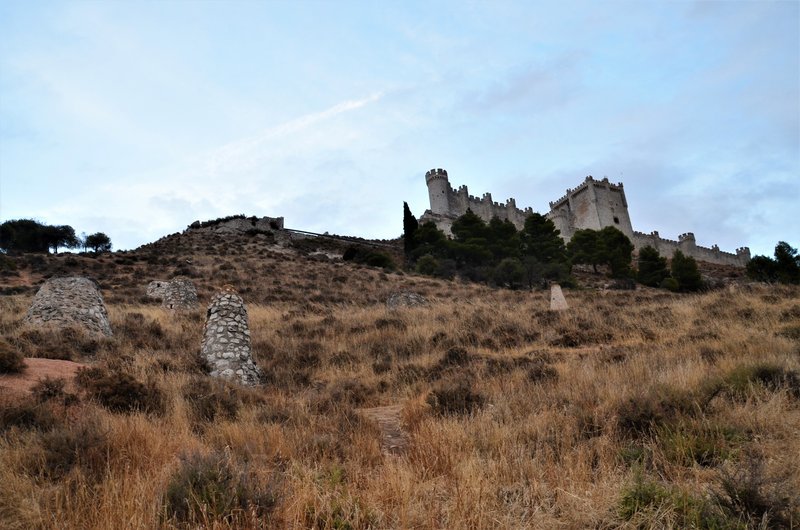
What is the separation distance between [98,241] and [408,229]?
33478 millimetres

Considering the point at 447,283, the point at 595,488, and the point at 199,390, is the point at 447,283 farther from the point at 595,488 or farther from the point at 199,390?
the point at 595,488

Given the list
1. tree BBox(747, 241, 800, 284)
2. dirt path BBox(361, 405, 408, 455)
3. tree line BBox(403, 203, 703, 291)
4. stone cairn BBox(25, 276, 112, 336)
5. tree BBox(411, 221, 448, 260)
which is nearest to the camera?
dirt path BBox(361, 405, 408, 455)

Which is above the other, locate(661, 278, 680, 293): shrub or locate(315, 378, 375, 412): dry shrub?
locate(661, 278, 680, 293): shrub

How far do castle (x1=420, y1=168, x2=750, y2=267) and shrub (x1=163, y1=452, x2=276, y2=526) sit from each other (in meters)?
66.1

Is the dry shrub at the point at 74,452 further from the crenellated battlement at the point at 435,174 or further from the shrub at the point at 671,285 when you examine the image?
the crenellated battlement at the point at 435,174

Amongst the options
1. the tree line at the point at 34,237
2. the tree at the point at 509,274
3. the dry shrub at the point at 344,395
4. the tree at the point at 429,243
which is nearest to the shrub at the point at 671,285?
the tree at the point at 509,274

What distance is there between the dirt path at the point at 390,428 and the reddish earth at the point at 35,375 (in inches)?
157

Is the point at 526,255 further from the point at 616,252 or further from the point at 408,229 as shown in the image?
the point at 408,229

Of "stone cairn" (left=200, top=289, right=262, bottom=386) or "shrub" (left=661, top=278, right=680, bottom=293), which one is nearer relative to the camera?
"stone cairn" (left=200, top=289, right=262, bottom=386)

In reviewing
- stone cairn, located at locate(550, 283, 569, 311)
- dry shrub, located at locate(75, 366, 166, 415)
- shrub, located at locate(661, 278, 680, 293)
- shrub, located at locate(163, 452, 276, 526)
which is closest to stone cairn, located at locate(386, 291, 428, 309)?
stone cairn, located at locate(550, 283, 569, 311)

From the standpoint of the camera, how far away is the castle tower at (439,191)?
68.6m

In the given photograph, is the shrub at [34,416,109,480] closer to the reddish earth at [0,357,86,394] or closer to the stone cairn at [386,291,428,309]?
the reddish earth at [0,357,86,394]

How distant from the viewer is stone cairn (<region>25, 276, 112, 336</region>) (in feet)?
38.1

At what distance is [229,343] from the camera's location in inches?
354
